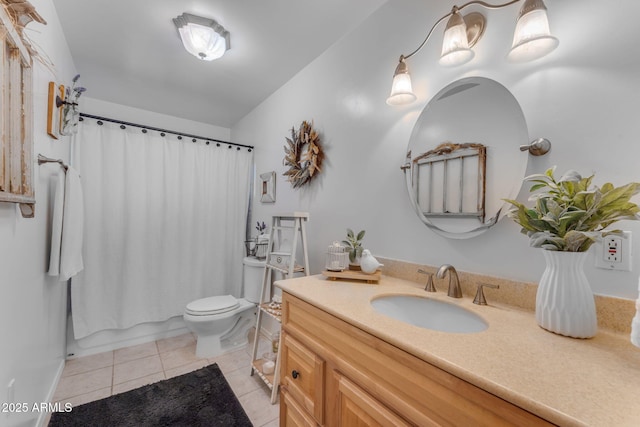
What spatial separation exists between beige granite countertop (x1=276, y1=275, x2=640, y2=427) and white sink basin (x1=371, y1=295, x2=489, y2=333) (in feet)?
0.22

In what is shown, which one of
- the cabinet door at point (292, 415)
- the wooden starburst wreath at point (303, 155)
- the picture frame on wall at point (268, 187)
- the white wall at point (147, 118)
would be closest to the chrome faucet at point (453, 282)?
the cabinet door at point (292, 415)

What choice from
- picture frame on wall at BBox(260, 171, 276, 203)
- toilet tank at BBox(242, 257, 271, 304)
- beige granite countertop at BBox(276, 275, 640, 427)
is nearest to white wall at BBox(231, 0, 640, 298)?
picture frame on wall at BBox(260, 171, 276, 203)

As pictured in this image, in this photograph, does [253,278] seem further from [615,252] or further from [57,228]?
[615,252]

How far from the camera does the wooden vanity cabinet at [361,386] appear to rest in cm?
55

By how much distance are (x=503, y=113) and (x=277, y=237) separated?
181 cm

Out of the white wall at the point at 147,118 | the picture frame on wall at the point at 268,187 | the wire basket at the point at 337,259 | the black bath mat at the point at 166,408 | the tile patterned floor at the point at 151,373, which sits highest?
the white wall at the point at 147,118

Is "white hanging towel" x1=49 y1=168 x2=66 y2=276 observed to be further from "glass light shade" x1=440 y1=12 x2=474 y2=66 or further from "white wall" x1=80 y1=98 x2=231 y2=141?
"glass light shade" x1=440 y1=12 x2=474 y2=66

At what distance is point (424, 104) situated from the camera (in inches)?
49.7

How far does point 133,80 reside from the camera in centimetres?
230

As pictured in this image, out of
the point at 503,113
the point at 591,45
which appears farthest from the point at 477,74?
the point at 591,45

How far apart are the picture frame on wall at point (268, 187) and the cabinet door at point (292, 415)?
1.67 m

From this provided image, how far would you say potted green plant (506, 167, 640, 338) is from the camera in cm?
68

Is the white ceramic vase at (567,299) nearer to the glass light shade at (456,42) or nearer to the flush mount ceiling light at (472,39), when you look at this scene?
the flush mount ceiling light at (472,39)

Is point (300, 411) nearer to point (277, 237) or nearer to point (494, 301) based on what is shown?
point (494, 301)
